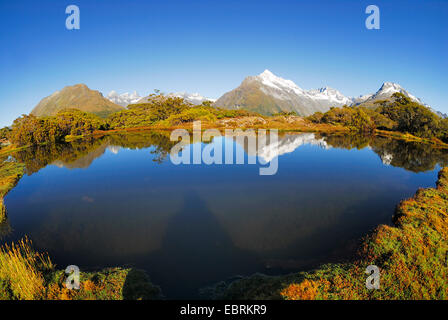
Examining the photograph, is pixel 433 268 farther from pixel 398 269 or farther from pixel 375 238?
pixel 375 238

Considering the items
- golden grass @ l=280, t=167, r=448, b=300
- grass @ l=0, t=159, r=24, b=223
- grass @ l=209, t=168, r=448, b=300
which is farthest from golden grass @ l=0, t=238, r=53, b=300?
grass @ l=0, t=159, r=24, b=223

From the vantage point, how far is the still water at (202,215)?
1102 cm

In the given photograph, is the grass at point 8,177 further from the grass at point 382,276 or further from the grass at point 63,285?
the grass at point 382,276

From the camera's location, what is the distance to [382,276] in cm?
881

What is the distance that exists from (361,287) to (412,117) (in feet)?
288

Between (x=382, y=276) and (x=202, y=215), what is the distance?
36.1ft

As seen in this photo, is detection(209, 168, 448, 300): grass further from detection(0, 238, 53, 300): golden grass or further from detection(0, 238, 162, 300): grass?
detection(0, 238, 53, 300): golden grass

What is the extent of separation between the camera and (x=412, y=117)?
71.1 metres

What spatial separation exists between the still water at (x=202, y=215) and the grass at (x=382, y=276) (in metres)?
0.95

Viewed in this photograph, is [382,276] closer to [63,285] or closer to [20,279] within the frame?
[63,285]

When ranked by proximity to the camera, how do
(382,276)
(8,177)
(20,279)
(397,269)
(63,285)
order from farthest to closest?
(8,177) < (397,269) < (382,276) < (63,285) < (20,279)

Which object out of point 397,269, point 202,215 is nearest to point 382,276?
point 397,269

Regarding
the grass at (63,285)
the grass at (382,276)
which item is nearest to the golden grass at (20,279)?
the grass at (63,285)
